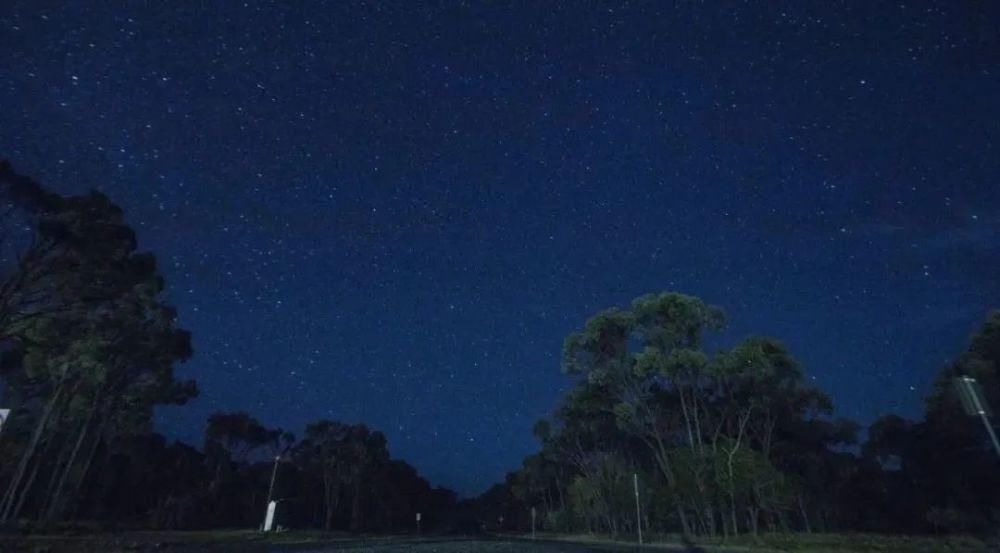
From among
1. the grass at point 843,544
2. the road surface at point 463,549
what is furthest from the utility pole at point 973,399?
the road surface at point 463,549

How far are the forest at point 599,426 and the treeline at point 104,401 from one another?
158 millimetres

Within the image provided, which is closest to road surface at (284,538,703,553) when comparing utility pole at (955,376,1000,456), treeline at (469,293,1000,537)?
treeline at (469,293,1000,537)

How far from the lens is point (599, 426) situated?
6638 centimetres

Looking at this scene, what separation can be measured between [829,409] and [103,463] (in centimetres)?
8195

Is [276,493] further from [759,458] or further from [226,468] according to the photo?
[759,458]

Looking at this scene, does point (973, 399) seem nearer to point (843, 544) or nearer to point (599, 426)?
point (843, 544)

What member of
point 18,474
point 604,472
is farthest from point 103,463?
point 604,472

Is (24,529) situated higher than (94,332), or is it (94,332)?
(94,332)

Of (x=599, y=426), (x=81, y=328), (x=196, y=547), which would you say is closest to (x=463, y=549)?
(x=196, y=547)

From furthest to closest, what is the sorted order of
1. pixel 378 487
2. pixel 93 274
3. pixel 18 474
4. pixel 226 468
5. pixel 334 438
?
pixel 378 487 → pixel 334 438 → pixel 226 468 → pixel 18 474 → pixel 93 274

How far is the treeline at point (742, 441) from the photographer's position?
45.1 metres

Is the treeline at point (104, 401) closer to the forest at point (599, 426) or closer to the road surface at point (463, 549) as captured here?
the forest at point (599, 426)

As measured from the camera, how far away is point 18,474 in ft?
125

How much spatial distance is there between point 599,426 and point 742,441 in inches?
718
